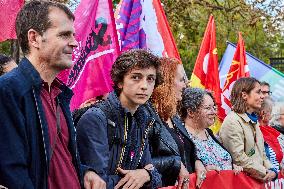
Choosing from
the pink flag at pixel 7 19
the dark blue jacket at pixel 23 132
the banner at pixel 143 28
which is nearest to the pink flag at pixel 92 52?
the pink flag at pixel 7 19

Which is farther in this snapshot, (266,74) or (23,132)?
(266,74)

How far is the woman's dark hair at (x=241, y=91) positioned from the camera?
5801mm

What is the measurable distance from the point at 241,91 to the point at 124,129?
281cm

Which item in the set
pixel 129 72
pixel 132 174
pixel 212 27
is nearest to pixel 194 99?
pixel 129 72

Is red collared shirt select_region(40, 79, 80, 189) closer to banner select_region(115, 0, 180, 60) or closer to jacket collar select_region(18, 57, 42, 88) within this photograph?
jacket collar select_region(18, 57, 42, 88)

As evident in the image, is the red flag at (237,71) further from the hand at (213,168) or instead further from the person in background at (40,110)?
the person in background at (40,110)

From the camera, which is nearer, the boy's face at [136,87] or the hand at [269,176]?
the boy's face at [136,87]

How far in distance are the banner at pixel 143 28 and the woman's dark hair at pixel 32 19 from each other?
8.95 feet

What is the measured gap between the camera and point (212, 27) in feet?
25.2

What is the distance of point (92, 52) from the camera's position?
4.58 meters

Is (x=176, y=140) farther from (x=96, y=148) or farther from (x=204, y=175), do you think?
(x=96, y=148)

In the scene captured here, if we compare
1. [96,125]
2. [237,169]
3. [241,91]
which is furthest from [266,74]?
[96,125]

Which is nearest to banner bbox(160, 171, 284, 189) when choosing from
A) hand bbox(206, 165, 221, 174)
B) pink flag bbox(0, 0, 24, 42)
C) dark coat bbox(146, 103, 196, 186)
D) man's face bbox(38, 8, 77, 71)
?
hand bbox(206, 165, 221, 174)

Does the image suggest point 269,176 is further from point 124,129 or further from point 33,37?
point 33,37
